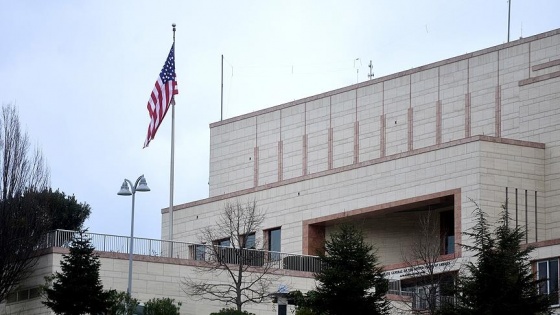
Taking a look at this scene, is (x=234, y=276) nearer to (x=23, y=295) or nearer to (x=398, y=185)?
(x=23, y=295)

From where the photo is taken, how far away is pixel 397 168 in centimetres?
7700

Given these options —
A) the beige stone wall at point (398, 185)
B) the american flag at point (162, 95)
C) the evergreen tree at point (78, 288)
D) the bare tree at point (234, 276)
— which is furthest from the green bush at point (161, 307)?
the beige stone wall at point (398, 185)

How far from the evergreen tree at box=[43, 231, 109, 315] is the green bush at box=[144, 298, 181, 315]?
7.22 ft

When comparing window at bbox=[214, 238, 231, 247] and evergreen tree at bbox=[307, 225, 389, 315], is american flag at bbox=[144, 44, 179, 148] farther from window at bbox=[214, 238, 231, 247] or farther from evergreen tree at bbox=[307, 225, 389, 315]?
evergreen tree at bbox=[307, 225, 389, 315]

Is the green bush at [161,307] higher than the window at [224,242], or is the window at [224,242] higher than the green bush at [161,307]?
the window at [224,242]

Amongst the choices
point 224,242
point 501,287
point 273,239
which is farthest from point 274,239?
point 501,287

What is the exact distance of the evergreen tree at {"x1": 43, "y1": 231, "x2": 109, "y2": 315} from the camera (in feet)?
190

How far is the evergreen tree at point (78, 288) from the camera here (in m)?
57.8

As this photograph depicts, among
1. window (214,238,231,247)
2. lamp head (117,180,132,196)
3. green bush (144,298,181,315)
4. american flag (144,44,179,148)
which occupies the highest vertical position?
american flag (144,44,179,148)

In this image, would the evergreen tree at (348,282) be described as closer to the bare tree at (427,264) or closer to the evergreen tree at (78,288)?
the bare tree at (427,264)

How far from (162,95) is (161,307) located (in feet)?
52.6

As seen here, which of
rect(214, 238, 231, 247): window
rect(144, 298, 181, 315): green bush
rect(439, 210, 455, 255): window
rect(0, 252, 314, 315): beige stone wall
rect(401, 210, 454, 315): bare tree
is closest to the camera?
rect(144, 298, 181, 315): green bush

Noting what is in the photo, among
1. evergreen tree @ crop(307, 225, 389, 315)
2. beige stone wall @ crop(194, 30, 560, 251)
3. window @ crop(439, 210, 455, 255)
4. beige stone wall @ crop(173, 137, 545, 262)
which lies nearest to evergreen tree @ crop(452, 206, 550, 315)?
evergreen tree @ crop(307, 225, 389, 315)

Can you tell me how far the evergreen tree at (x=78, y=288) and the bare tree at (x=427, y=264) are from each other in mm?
12548
